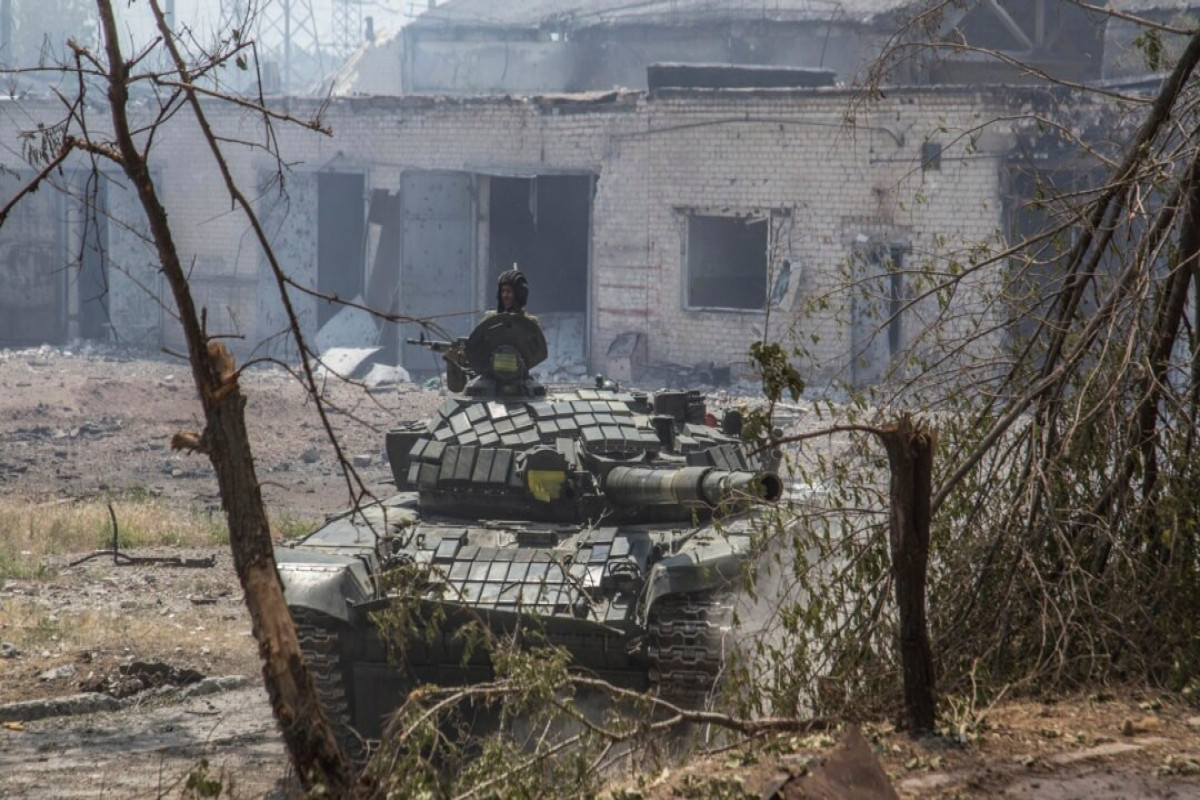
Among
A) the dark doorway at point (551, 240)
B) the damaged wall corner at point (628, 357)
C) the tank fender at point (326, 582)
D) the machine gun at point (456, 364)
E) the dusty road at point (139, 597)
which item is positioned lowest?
the dusty road at point (139, 597)

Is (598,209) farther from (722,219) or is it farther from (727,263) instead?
(727,263)

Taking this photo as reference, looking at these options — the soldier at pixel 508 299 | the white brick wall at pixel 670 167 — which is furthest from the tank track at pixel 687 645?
the white brick wall at pixel 670 167

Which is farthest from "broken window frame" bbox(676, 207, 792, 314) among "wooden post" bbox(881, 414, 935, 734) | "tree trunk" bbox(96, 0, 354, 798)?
"tree trunk" bbox(96, 0, 354, 798)

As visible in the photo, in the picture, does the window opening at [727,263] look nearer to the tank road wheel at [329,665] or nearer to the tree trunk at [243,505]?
the tank road wheel at [329,665]

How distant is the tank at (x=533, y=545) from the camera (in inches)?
301

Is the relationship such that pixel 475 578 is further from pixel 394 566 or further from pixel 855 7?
pixel 855 7

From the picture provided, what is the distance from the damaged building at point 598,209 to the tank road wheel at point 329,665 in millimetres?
10868

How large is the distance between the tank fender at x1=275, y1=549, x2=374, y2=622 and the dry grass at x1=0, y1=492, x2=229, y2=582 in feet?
16.6

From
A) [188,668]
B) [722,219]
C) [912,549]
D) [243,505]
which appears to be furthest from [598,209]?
[243,505]

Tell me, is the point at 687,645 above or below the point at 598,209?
below

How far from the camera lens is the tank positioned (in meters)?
7.65

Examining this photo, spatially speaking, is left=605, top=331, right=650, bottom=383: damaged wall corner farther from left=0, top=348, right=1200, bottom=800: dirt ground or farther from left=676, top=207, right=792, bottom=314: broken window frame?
left=0, top=348, right=1200, bottom=800: dirt ground

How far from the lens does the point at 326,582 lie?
7.71m

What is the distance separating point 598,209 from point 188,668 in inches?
542
